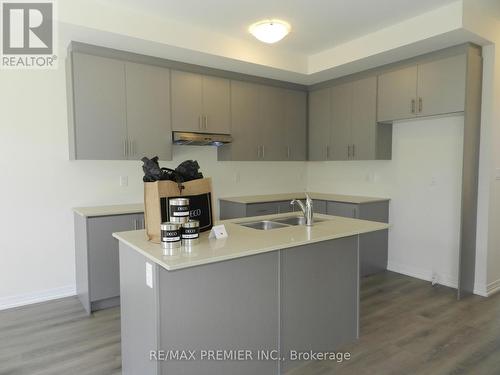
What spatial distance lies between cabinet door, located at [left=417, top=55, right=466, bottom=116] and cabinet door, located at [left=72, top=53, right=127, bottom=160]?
304 centimetres

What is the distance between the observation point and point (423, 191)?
4.03m

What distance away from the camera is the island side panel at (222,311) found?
1812 mm

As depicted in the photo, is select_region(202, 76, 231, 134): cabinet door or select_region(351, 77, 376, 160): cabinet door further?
select_region(351, 77, 376, 160): cabinet door

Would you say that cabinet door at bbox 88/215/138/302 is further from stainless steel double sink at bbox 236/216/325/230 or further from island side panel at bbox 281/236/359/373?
island side panel at bbox 281/236/359/373

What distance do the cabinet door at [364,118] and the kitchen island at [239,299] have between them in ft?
6.22

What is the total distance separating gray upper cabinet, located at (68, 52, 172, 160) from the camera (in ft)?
10.7

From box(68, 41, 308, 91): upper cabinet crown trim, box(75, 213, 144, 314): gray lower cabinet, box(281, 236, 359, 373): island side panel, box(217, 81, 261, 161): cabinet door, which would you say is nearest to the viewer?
box(281, 236, 359, 373): island side panel

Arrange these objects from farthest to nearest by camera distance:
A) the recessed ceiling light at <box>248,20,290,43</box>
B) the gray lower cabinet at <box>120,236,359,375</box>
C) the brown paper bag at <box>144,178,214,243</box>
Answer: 1. the recessed ceiling light at <box>248,20,290,43</box>
2. the brown paper bag at <box>144,178,214,243</box>
3. the gray lower cabinet at <box>120,236,359,375</box>

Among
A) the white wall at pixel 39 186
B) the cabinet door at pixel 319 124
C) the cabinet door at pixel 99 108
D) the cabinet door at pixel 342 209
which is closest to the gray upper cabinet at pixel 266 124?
the cabinet door at pixel 319 124

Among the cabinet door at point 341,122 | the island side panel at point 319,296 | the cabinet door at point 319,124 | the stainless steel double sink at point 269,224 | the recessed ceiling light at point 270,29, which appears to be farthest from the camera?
the cabinet door at point 319,124

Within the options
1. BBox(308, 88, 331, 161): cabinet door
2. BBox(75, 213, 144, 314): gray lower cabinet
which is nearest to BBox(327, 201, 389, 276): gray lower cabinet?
BBox(308, 88, 331, 161): cabinet door

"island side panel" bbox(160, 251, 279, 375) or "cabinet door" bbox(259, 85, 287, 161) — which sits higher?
"cabinet door" bbox(259, 85, 287, 161)

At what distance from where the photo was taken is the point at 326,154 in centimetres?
475

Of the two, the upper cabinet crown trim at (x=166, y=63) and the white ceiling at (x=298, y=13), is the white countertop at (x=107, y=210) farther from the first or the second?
the white ceiling at (x=298, y=13)
